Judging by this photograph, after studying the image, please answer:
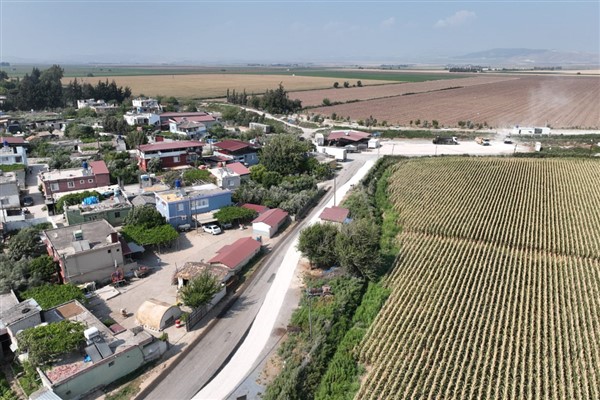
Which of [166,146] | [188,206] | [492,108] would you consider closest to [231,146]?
[166,146]

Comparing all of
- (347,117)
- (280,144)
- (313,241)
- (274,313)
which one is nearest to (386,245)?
(313,241)

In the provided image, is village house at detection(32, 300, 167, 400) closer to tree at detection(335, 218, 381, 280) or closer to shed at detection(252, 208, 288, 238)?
tree at detection(335, 218, 381, 280)

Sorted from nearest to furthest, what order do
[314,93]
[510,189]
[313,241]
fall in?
[313,241]
[510,189]
[314,93]

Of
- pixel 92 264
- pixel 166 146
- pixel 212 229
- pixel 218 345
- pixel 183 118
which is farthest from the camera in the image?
pixel 183 118

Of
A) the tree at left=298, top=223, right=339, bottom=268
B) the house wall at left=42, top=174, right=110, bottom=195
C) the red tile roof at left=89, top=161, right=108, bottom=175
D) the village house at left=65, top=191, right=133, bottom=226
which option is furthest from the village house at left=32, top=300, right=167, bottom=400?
the red tile roof at left=89, top=161, right=108, bottom=175

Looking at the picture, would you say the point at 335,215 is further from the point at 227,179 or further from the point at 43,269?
the point at 43,269

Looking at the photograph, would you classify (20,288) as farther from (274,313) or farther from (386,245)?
(386,245)
